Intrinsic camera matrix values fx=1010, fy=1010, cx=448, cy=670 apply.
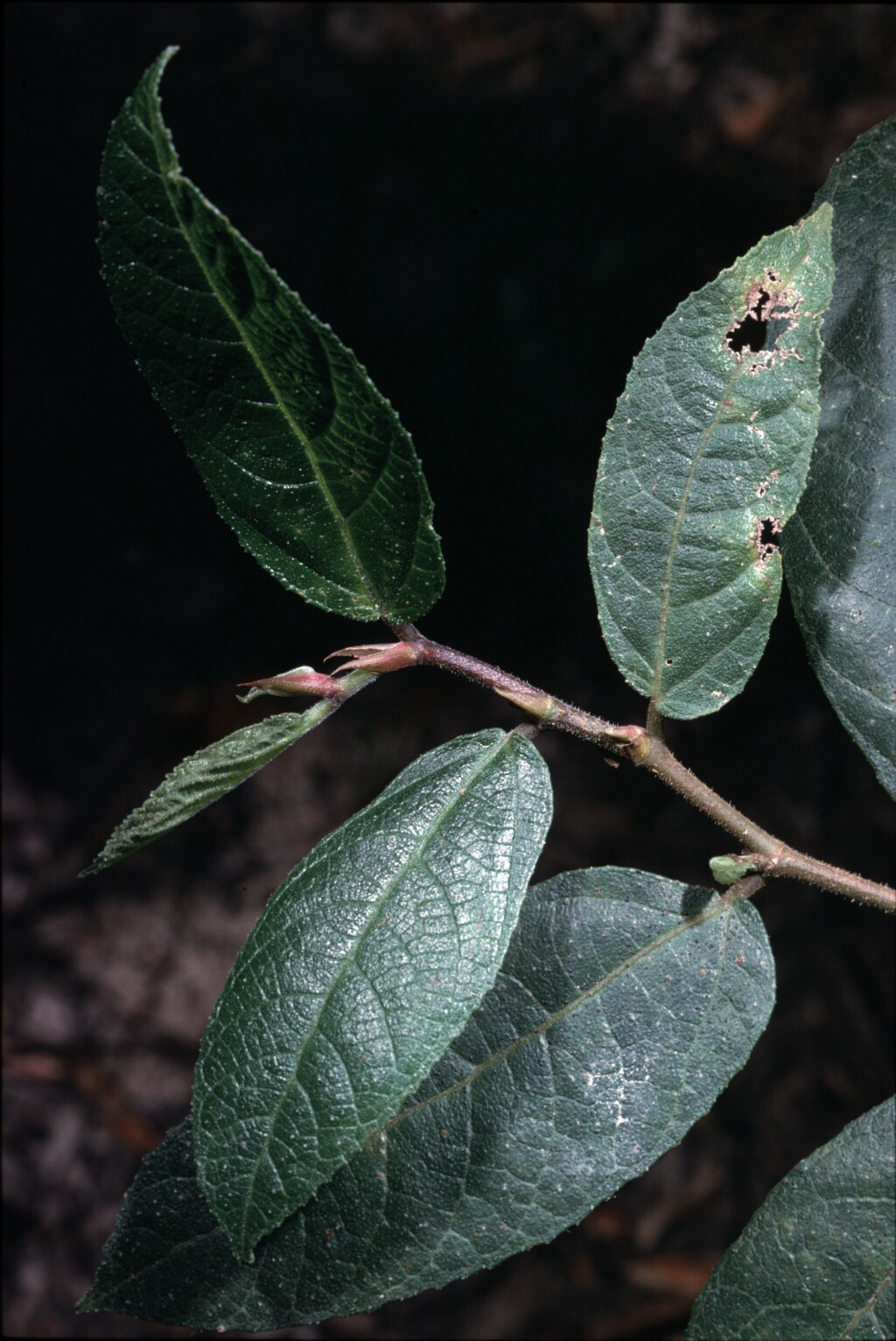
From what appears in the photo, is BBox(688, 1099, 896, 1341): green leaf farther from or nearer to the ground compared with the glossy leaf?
nearer to the ground

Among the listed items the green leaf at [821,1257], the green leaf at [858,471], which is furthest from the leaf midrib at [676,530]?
the green leaf at [821,1257]

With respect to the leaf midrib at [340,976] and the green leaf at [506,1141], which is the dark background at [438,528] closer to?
the green leaf at [506,1141]

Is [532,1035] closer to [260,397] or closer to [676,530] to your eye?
[676,530]

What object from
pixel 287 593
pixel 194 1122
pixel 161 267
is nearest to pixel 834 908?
pixel 287 593

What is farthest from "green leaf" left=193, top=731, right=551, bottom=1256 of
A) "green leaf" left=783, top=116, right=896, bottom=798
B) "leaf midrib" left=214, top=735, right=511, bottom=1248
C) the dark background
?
the dark background

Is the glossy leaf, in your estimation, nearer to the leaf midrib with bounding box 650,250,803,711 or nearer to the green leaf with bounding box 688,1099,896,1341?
the leaf midrib with bounding box 650,250,803,711

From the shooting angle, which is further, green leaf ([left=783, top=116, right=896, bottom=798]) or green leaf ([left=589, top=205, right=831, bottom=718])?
green leaf ([left=783, top=116, right=896, bottom=798])

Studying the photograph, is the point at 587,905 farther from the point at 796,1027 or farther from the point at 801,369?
the point at 796,1027
